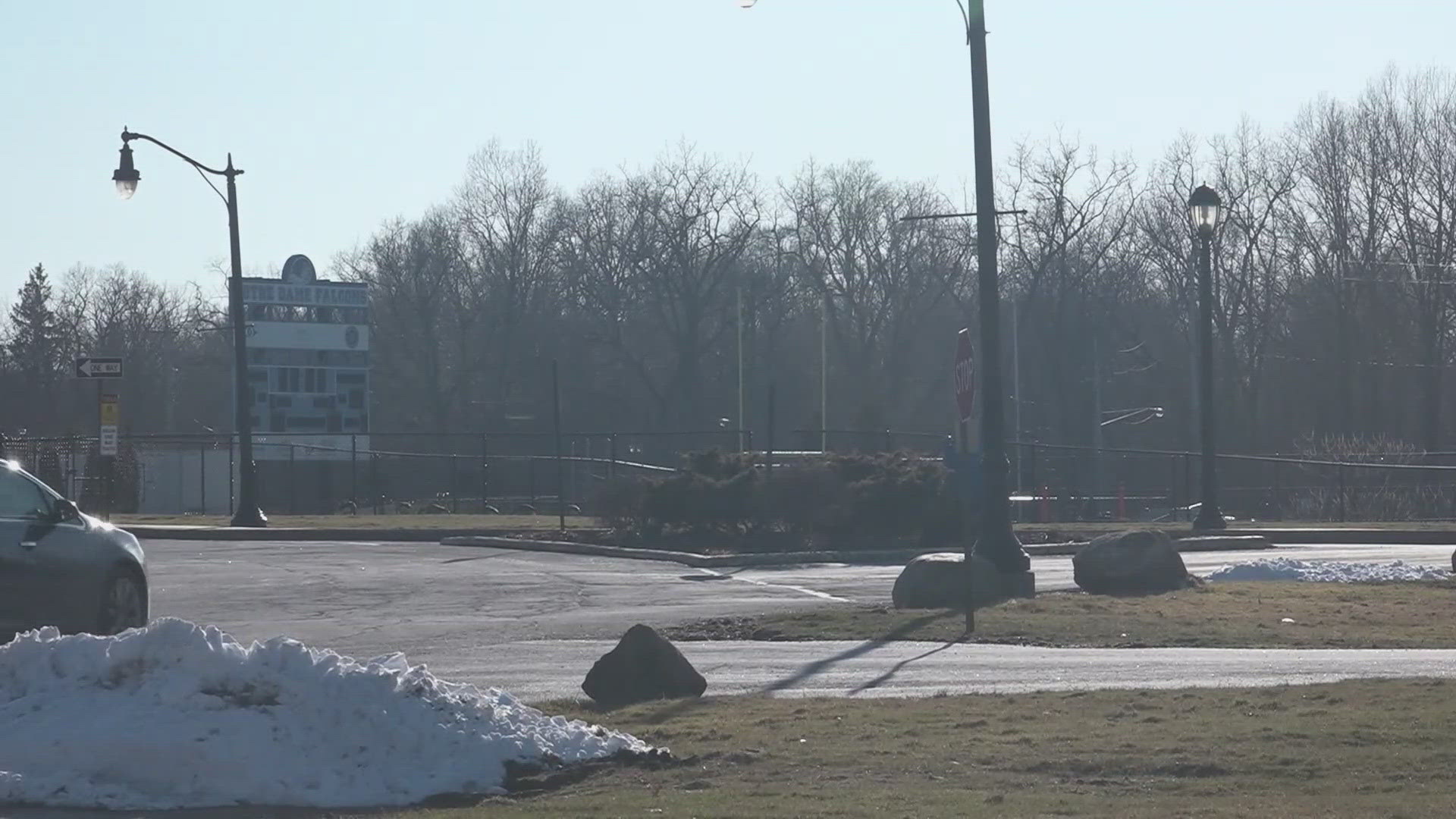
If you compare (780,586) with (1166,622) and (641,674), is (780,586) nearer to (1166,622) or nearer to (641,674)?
(1166,622)

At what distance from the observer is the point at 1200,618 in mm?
15891

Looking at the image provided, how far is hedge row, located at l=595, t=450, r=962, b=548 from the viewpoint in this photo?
2820 cm

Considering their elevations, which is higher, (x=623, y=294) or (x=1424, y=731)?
(x=623, y=294)

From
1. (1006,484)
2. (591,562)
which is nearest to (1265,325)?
(591,562)

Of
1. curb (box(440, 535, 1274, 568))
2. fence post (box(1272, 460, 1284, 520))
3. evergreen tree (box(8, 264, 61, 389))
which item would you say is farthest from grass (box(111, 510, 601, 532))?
evergreen tree (box(8, 264, 61, 389))

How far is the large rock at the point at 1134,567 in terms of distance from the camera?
18.4 meters

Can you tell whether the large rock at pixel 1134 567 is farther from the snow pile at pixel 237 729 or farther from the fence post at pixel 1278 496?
the fence post at pixel 1278 496

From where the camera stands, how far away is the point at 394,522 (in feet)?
113

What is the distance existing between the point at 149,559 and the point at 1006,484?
1356 cm

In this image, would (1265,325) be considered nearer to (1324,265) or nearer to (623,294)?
(1324,265)

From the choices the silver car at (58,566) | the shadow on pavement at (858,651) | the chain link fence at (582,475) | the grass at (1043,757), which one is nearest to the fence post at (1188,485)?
the chain link fence at (582,475)

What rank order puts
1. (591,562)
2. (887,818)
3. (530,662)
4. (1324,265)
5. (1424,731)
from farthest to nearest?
(1324,265)
(591,562)
(530,662)
(1424,731)
(887,818)

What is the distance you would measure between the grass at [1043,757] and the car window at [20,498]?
478 cm

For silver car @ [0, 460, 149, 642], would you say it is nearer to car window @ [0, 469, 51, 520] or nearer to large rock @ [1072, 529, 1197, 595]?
car window @ [0, 469, 51, 520]
